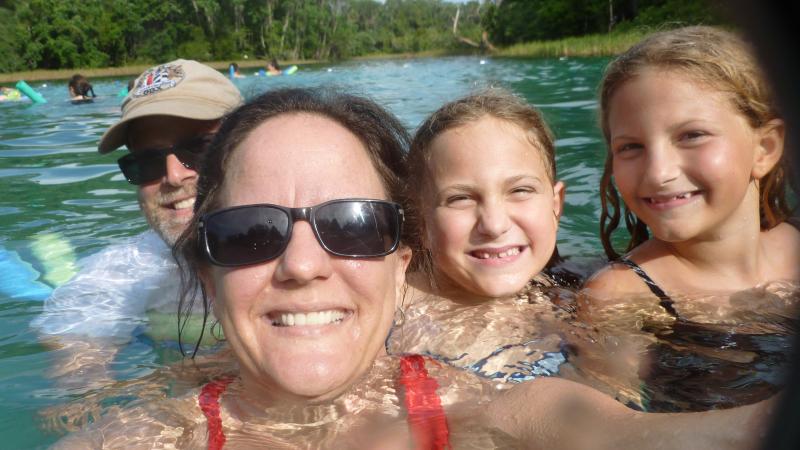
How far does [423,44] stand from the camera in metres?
104

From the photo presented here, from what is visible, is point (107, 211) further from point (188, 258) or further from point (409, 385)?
point (409, 385)

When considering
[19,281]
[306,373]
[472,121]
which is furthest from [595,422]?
[19,281]

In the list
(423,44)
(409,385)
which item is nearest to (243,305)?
(409,385)

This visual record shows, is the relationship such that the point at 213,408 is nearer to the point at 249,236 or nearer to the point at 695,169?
the point at 249,236

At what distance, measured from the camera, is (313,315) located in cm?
198

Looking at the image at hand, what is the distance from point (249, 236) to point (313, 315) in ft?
1.01

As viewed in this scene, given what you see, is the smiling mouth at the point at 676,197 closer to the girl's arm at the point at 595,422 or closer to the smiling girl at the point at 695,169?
the smiling girl at the point at 695,169

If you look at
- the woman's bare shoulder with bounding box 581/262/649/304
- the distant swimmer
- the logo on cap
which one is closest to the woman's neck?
the woman's bare shoulder with bounding box 581/262/649/304

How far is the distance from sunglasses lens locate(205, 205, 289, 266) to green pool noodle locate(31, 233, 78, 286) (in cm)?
322

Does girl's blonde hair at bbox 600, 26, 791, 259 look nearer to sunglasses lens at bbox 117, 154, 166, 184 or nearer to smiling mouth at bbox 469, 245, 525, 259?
smiling mouth at bbox 469, 245, 525, 259

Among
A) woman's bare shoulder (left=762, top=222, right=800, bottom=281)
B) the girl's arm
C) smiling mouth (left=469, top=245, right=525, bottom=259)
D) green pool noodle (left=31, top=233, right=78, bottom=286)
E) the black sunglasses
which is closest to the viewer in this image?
the girl's arm

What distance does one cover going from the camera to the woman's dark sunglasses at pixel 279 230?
198cm

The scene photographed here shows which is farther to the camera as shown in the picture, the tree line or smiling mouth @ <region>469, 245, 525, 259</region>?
the tree line

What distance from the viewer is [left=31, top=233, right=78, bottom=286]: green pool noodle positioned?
491cm
